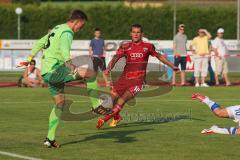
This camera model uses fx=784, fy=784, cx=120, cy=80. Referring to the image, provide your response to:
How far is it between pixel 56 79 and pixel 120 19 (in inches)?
1705

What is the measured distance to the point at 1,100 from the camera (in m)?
23.0

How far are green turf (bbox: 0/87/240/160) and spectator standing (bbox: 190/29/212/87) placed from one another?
6.83m

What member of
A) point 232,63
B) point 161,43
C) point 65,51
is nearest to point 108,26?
point 161,43

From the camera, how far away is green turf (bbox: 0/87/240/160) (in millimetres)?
12523

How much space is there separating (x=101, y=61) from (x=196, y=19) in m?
28.0

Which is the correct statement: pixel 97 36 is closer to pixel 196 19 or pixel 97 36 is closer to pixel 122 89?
pixel 122 89

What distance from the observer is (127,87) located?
16281 millimetres

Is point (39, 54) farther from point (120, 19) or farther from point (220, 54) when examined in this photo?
point (120, 19)

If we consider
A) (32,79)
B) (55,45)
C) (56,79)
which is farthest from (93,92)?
(32,79)

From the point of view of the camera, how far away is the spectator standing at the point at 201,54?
29312 millimetres

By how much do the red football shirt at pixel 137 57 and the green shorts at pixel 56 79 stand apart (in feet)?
9.68

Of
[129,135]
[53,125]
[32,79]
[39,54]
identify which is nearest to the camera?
[53,125]

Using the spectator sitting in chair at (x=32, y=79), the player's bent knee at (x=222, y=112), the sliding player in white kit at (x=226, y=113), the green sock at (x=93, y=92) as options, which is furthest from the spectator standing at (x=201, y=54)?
the player's bent knee at (x=222, y=112)

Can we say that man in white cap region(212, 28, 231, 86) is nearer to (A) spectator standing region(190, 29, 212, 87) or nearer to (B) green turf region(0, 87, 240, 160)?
(A) spectator standing region(190, 29, 212, 87)
